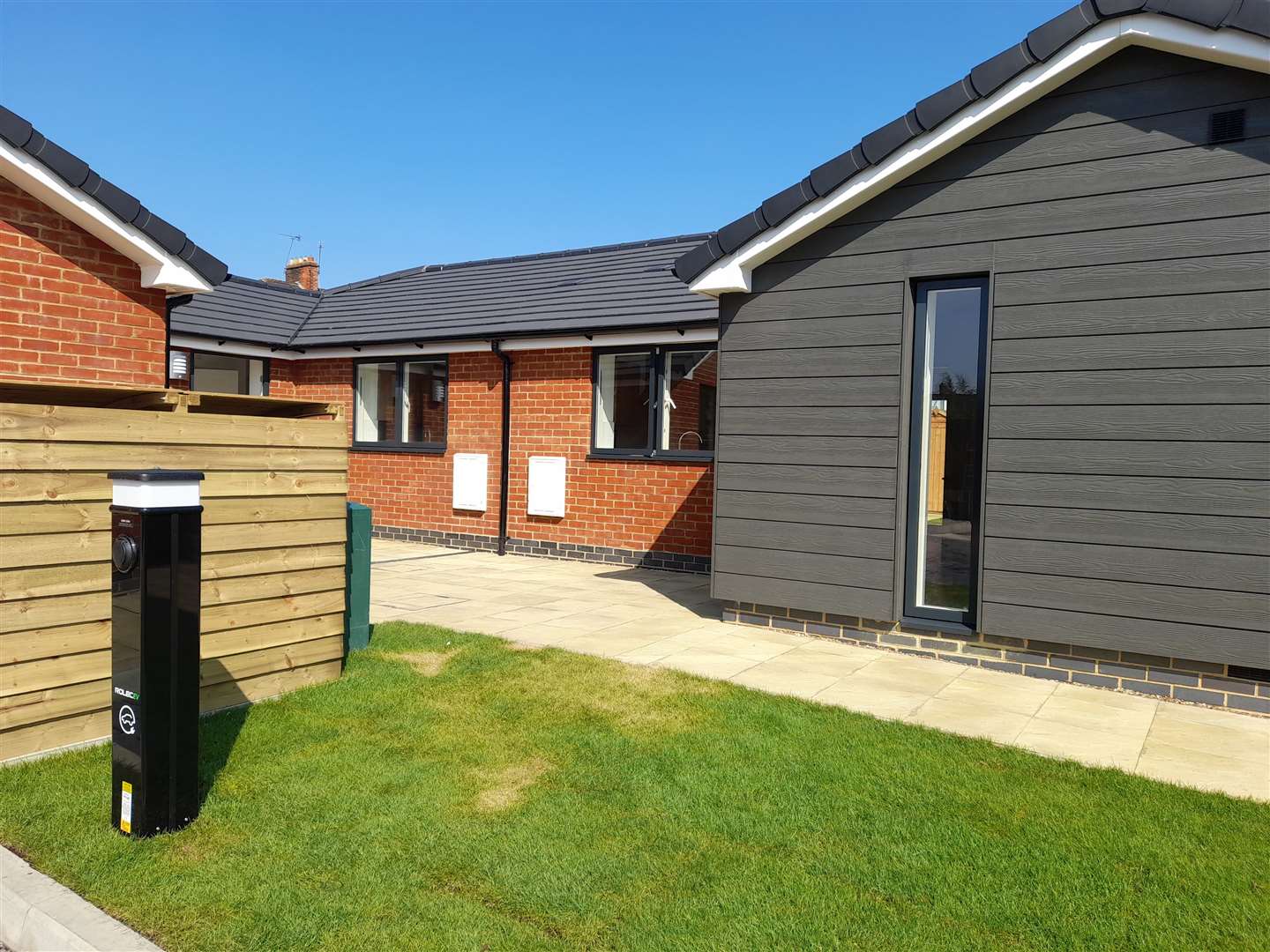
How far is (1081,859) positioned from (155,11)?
36.6 ft

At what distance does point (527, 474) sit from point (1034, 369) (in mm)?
7711

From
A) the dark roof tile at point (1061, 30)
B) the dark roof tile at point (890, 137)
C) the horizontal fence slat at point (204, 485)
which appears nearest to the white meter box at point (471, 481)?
the horizontal fence slat at point (204, 485)

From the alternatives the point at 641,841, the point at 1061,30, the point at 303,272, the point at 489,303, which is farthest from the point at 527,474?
the point at 303,272

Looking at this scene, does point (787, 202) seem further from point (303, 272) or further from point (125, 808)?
point (303, 272)

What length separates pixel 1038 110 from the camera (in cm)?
600

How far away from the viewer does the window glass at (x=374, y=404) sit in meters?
13.9

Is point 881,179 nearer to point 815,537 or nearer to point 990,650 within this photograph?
point 815,537

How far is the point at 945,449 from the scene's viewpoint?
21.4ft

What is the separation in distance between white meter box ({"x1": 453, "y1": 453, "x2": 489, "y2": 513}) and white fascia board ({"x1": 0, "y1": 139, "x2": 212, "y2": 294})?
6.10 metres

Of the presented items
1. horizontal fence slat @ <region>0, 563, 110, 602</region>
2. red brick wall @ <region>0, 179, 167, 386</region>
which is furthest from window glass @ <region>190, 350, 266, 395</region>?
horizontal fence slat @ <region>0, 563, 110, 602</region>

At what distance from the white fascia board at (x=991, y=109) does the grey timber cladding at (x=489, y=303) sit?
3.21 meters

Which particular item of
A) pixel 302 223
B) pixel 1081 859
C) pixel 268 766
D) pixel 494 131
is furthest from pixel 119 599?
pixel 302 223

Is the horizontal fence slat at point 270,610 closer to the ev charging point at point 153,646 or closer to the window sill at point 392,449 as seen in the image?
the ev charging point at point 153,646

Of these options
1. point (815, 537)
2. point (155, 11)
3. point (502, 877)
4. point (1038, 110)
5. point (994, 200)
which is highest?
point (155, 11)
